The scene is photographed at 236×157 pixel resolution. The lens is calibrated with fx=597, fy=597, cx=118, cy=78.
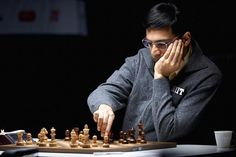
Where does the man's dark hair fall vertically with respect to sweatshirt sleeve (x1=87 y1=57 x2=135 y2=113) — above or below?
above

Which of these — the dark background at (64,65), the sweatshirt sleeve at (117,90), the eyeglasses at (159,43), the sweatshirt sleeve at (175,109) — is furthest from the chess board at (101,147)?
the dark background at (64,65)

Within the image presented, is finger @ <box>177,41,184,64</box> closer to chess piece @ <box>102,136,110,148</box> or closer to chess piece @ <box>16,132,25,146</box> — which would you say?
chess piece @ <box>102,136,110,148</box>

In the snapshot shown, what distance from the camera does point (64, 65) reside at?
4.11m

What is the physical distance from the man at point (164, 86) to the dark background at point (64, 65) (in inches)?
19.4

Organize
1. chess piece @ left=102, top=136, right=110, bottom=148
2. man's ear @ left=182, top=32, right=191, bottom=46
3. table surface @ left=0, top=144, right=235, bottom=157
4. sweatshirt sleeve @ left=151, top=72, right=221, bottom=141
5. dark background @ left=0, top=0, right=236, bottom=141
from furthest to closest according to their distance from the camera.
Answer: dark background @ left=0, top=0, right=236, bottom=141
man's ear @ left=182, top=32, right=191, bottom=46
sweatshirt sleeve @ left=151, top=72, right=221, bottom=141
chess piece @ left=102, top=136, right=110, bottom=148
table surface @ left=0, top=144, right=235, bottom=157

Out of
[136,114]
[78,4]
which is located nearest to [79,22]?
[78,4]

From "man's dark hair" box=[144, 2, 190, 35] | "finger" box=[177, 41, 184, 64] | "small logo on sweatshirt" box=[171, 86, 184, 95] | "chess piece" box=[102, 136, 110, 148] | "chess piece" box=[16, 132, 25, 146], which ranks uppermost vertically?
"man's dark hair" box=[144, 2, 190, 35]

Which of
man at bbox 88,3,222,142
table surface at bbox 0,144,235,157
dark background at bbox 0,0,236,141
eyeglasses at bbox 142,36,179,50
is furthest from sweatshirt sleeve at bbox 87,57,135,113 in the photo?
table surface at bbox 0,144,235,157

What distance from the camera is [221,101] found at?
127 inches

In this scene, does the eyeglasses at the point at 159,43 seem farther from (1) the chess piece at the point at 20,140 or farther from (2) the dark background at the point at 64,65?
(1) the chess piece at the point at 20,140

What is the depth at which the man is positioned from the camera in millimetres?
3010

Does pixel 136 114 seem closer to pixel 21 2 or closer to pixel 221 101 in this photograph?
pixel 221 101

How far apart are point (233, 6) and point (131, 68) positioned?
2.50ft

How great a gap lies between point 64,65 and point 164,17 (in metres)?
1.15
